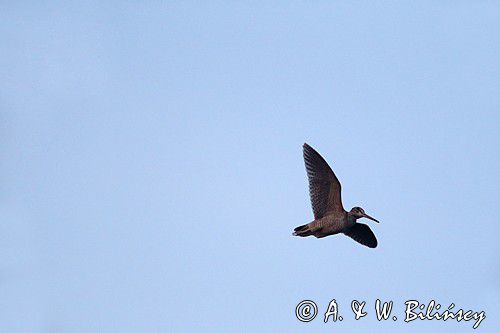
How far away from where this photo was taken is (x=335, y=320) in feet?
56.9

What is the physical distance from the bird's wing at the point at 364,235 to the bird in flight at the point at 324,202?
43 centimetres

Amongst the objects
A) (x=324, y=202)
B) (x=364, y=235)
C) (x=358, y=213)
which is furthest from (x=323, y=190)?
(x=364, y=235)

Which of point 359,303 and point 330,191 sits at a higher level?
point 330,191

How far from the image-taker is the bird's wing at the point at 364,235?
1800 cm

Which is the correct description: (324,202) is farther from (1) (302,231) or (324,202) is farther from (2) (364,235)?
(2) (364,235)

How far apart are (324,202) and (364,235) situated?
4.17ft

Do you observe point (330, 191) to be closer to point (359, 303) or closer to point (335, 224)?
point (335, 224)

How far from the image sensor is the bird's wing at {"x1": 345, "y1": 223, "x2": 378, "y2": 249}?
18000mm

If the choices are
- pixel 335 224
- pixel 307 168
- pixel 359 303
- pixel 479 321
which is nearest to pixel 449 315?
pixel 479 321

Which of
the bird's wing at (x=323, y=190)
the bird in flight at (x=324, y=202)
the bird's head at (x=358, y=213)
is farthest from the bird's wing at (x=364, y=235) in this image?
the bird's wing at (x=323, y=190)

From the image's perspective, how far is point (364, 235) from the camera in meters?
18.1

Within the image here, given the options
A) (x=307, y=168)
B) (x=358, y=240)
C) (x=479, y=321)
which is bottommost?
(x=479, y=321)

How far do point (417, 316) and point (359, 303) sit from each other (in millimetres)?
1174

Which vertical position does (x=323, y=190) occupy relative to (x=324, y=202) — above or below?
above
